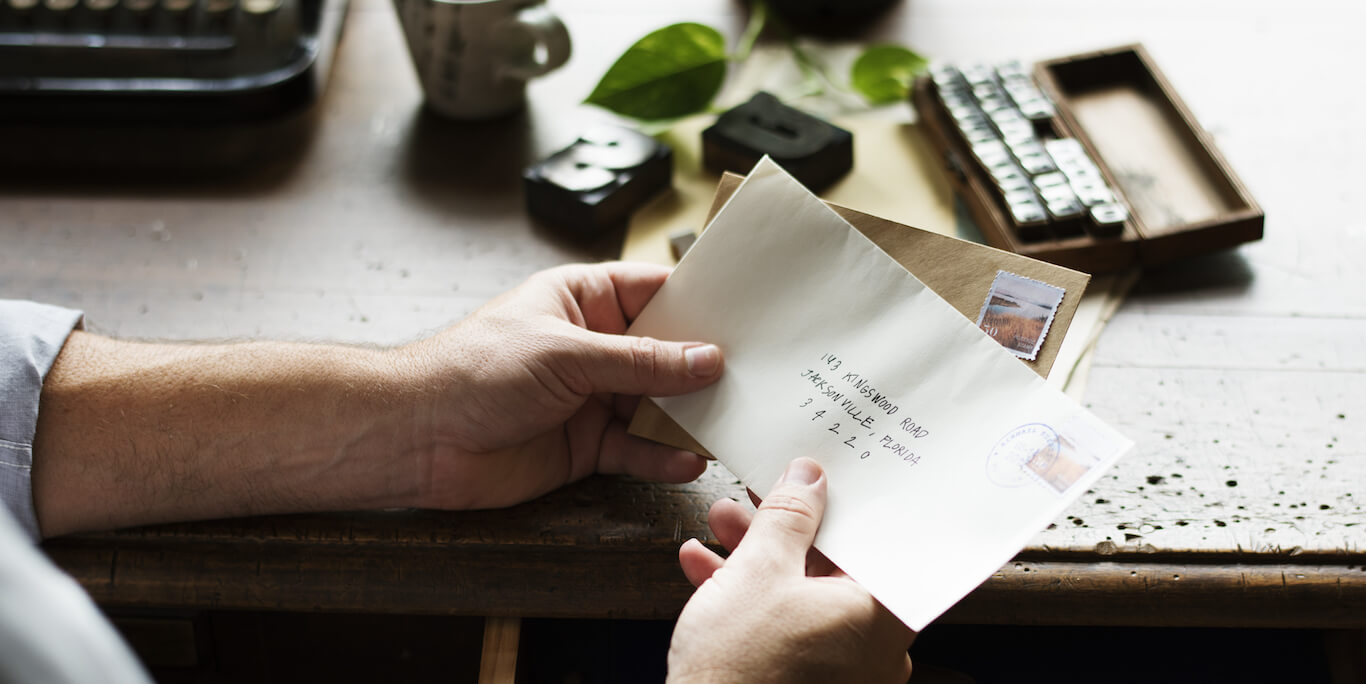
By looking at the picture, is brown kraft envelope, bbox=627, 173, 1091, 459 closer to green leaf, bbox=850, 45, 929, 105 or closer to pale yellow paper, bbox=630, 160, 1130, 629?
pale yellow paper, bbox=630, 160, 1130, 629

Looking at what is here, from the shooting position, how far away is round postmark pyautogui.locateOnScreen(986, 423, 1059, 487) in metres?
0.54

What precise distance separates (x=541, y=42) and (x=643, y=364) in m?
0.41

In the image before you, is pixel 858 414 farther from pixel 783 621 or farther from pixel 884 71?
pixel 884 71

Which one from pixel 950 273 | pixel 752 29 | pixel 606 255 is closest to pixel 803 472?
pixel 950 273

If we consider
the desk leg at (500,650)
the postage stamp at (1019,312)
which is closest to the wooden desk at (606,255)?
the desk leg at (500,650)

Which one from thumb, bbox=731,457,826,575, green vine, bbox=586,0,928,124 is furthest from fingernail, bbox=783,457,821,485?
green vine, bbox=586,0,928,124

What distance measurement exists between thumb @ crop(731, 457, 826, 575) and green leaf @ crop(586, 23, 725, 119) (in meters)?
0.45

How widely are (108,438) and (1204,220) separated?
80 centimetres

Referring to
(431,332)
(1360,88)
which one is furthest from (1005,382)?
(1360,88)

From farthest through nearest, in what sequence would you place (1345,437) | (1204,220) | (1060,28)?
(1060,28) < (1204,220) < (1345,437)

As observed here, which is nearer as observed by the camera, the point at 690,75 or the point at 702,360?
the point at 702,360

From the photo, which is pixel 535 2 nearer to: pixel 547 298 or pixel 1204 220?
pixel 547 298

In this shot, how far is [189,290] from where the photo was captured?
79 centimetres

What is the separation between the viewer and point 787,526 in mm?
544
